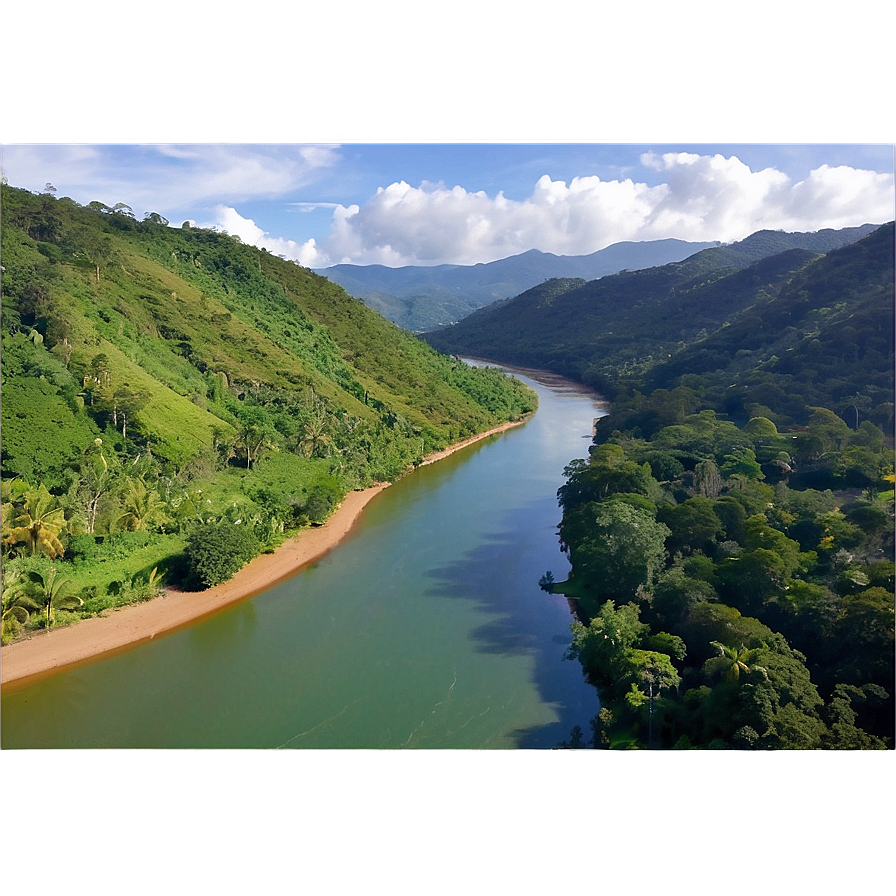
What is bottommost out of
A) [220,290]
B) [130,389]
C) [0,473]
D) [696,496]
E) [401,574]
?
[401,574]

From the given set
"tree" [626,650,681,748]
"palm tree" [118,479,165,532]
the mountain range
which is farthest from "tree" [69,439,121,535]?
the mountain range

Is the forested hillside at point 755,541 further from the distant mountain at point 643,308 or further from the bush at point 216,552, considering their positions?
the bush at point 216,552

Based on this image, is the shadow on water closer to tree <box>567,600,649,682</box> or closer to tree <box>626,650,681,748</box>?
tree <box>567,600,649,682</box>

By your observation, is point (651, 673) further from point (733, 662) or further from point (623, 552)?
point (623, 552)

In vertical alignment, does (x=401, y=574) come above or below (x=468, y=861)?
above

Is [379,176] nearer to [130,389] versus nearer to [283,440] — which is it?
[130,389]

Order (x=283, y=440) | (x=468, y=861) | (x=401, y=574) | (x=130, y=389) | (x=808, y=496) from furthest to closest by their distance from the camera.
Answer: (x=283, y=440), (x=130, y=389), (x=401, y=574), (x=808, y=496), (x=468, y=861)

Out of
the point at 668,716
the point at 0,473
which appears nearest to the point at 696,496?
the point at 668,716
